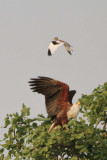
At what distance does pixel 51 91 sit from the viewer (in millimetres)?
13570

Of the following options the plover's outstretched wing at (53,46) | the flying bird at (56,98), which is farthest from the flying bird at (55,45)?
the flying bird at (56,98)

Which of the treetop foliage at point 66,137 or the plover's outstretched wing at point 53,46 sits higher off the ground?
the plover's outstretched wing at point 53,46

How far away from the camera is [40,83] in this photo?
1341 centimetres

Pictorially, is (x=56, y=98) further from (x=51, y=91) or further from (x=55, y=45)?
(x=55, y=45)

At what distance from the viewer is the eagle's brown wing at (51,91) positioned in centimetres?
1339

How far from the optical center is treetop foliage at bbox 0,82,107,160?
35.8ft

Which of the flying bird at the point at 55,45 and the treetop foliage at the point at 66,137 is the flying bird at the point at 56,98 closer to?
the treetop foliage at the point at 66,137

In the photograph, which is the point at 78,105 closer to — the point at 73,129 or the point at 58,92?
the point at 58,92

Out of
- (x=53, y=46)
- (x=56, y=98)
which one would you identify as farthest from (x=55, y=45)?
(x=56, y=98)

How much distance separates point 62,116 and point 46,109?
0.55m

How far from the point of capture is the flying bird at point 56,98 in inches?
528

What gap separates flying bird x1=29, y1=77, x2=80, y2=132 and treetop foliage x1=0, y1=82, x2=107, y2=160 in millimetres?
708

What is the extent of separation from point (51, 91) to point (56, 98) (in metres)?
0.30

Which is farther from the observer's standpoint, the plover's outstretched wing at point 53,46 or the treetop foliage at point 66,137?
the plover's outstretched wing at point 53,46
